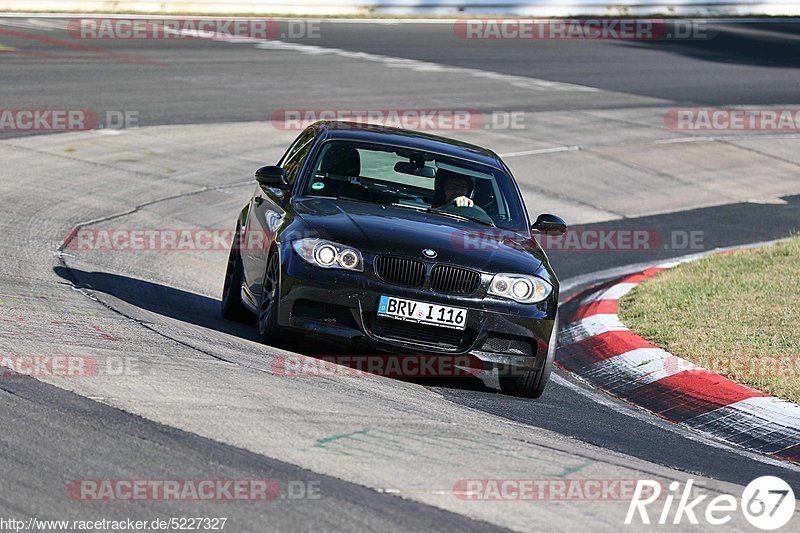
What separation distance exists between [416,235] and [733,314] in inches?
134

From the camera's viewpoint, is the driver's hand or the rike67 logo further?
the driver's hand

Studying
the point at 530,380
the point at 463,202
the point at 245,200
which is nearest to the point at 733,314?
the point at 463,202

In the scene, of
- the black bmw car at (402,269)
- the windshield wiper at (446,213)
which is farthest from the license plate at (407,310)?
the windshield wiper at (446,213)

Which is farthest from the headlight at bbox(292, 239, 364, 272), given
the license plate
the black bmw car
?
the license plate

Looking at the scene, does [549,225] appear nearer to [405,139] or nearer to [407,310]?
[405,139]

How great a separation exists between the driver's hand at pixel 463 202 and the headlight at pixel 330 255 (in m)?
1.42

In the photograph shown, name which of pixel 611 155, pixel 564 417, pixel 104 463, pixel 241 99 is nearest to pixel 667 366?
pixel 564 417

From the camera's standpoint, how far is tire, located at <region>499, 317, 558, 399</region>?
25.7 feet

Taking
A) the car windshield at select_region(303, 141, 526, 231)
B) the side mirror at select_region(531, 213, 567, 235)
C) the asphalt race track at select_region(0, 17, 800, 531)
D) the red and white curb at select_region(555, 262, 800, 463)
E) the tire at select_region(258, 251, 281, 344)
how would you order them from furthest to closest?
the side mirror at select_region(531, 213, 567, 235) < the car windshield at select_region(303, 141, 526, 231) < the tire at select_region(258, 251, 281, 344) < the red and white curb at select_region(555, 262, 800, 463) < the asphalt race track at select_region(0, 17, 800, 531)

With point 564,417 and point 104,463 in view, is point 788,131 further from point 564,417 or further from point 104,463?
point 104,463

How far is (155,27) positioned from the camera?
1104 inches

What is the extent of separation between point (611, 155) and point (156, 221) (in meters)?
8.25

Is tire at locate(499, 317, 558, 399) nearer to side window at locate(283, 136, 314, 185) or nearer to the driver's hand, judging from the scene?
the driver's hand

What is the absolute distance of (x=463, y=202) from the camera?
348 inches
